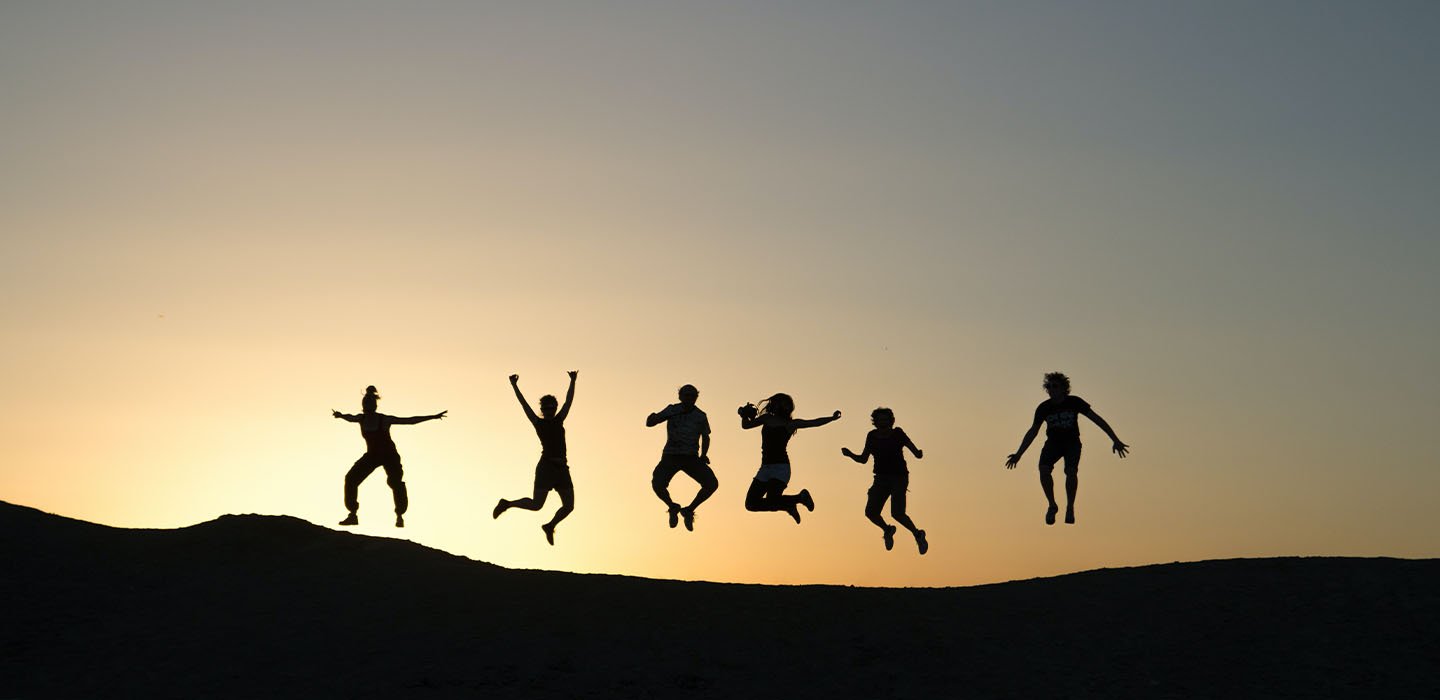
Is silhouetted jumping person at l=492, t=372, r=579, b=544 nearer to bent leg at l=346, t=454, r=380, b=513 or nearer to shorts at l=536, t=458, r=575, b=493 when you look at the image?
shorts at l=536, t=458, r=575, b=493

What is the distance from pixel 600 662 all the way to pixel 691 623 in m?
1.70

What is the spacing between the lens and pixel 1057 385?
776 inches

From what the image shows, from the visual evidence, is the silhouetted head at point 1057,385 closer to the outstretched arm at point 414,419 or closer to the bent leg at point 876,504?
the bent leg at point 876,504

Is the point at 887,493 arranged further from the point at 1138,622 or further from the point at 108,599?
the point at 108,599

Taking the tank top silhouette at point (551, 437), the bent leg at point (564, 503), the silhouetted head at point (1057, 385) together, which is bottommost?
the bent leg at point (564, 503)

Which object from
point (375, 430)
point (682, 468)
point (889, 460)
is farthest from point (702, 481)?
point (375, 430)

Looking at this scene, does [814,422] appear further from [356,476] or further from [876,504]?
[356,476]

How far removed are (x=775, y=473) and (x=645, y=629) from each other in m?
3.66

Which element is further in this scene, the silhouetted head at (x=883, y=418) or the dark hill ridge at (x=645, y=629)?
the silhouetted head at (x=883, y=418)

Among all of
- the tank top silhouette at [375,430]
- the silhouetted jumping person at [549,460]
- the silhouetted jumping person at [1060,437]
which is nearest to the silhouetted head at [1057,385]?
the silhouetted jumping person at [1060,437]

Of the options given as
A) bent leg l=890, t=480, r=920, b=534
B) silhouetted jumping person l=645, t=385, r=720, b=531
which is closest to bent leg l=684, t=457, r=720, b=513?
silhouetted jumping person l=645, t=385, r=720, b=531

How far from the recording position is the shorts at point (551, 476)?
20.5m

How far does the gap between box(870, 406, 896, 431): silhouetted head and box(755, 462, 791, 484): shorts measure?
1.41 metres

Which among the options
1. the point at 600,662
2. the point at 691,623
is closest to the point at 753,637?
the point at 691,623
